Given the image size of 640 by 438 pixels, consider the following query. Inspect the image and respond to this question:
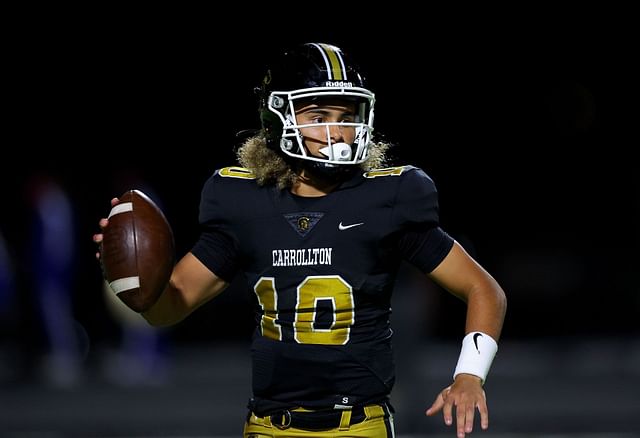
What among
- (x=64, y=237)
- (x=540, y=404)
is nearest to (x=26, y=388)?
(x=64, y=237)

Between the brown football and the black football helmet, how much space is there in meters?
0.39

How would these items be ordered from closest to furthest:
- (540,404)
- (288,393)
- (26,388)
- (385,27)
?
(288,393)
(540,404)
(26,388)
(385,27)

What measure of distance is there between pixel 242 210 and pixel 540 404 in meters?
4.75

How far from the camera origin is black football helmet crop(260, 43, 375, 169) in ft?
9.60

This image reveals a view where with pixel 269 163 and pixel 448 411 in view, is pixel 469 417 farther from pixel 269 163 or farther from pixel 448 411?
pixel 269 163

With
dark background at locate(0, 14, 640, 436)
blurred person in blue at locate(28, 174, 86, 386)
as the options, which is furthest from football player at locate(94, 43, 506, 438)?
dark background at locate(0, 14, 640, 436)

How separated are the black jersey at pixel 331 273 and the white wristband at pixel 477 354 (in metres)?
0.22

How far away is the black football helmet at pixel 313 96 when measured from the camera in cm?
293

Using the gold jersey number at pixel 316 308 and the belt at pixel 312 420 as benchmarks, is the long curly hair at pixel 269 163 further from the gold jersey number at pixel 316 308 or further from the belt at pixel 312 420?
the belt at pixel 312 420

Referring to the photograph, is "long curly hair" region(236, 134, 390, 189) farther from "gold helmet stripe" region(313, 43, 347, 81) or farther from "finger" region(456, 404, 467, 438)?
"finger" region(456, 404, 467, 438)

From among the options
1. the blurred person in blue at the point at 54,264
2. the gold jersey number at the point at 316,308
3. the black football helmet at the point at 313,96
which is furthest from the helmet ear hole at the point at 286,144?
the blurred person in blue at the point at 54,264

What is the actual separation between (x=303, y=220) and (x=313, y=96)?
0.32 meters

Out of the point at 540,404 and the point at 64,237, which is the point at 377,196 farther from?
the point at 64,237

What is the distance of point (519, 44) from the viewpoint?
1483 centimetres
